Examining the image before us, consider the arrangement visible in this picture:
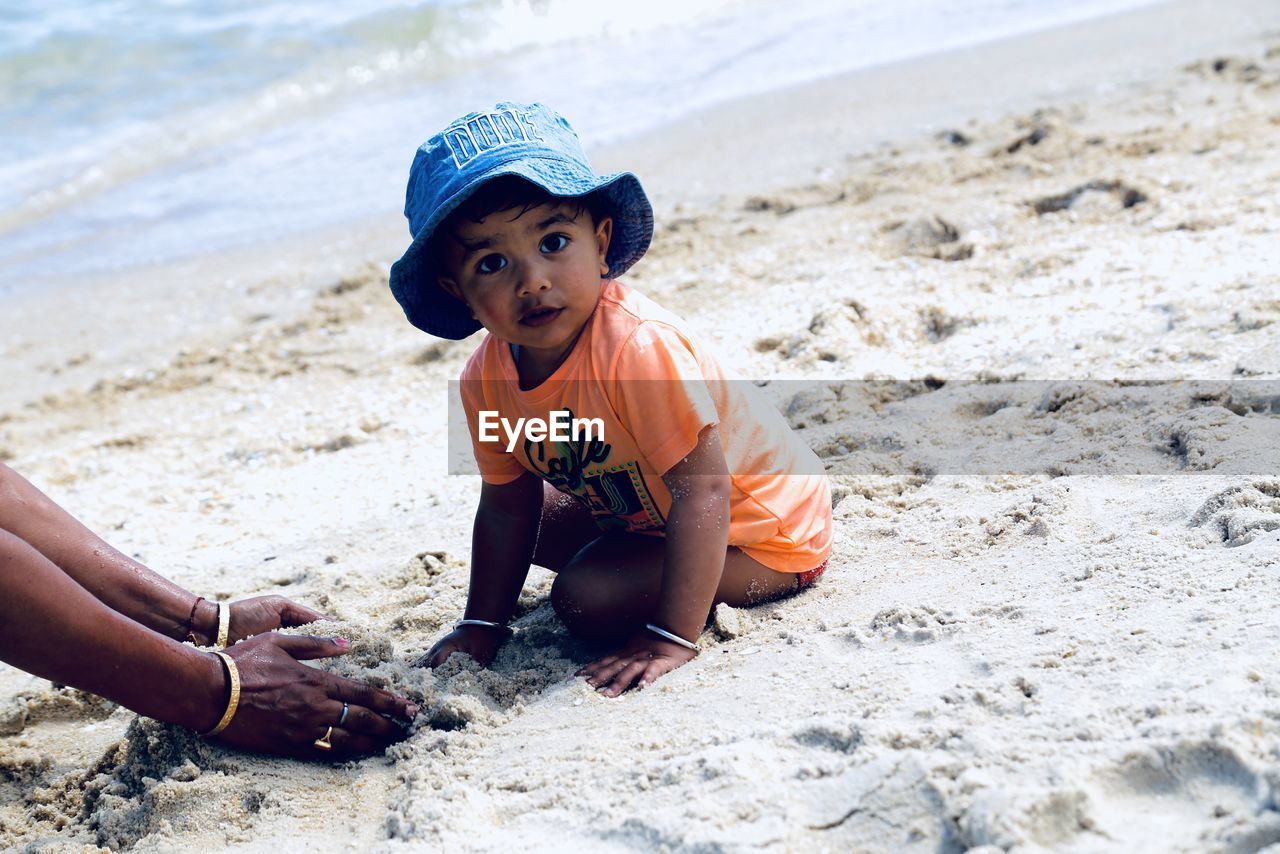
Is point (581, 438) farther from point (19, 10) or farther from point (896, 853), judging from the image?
point (19, 10)

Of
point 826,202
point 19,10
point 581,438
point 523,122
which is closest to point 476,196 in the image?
point 523,122

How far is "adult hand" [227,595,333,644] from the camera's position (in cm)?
274

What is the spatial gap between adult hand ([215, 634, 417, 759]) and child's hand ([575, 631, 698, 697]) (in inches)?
14.1

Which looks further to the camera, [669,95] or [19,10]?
[19,10]

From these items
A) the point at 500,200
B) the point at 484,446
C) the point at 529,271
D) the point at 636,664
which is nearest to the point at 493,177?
Result: the point at 500,200

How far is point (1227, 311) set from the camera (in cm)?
330

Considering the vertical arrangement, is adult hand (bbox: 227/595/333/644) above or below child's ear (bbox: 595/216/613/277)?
below

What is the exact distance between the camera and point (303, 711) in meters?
2.19

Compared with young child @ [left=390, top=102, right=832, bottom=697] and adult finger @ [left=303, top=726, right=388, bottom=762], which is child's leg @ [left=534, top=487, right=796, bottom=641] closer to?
young child @ [left=390, top=102, right=832, bottom=697]

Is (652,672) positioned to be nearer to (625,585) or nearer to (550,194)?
(625,585)

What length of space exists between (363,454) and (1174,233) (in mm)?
2745

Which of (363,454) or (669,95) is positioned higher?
(669,95)

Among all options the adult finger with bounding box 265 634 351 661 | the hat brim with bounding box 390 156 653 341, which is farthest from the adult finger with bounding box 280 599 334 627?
the hat brim with bounding box 390 156 653 341

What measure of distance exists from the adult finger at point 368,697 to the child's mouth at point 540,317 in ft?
2.42
